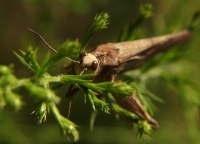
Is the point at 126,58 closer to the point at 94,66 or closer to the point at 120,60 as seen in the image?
the point at 120,60

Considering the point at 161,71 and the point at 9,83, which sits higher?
the point at 161,71

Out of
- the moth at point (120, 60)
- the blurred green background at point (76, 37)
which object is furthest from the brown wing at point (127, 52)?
the blurred green background at point (76, 37)

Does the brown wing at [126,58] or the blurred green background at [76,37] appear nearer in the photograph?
the brown wing at [126,58]

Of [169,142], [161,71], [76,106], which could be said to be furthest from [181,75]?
[76,106]

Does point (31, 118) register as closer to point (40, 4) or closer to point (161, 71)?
point (40, 4)

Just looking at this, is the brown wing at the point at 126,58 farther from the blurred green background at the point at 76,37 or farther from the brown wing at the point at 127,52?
the blurred green background at the point at 76,37

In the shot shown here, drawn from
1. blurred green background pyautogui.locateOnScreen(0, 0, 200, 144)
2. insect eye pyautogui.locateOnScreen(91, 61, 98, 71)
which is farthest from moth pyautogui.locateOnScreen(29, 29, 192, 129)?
blurred green background pyautogui.locateOnScreen(0, 0, 200, 144)

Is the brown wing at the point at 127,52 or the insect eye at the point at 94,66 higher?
the brown wing at the point at 127,52
